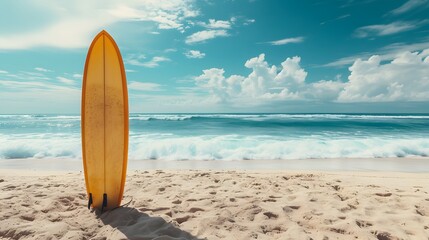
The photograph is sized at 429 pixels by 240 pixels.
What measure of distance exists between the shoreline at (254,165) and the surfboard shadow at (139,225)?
327 centimetres

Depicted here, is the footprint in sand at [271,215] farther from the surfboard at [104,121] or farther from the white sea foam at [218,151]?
the white sea foam at [218,151]

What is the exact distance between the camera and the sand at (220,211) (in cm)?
239

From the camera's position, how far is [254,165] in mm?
6586

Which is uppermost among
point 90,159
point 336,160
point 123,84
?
point 123,84

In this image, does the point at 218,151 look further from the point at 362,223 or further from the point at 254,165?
the point at 362,223

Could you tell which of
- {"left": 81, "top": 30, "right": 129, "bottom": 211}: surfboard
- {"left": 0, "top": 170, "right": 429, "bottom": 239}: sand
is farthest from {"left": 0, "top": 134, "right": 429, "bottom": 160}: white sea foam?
{"left": 81, "top": 30, "right": 129, "bottom": 211}: surfboard

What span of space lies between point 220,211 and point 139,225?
827 millimetres

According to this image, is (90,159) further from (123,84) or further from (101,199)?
(123,84)

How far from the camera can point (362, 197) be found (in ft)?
11.1

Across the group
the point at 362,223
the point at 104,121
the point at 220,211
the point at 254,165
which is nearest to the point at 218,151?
the point at 254,165

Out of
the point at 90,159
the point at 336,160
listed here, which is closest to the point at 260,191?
the point at 90,159

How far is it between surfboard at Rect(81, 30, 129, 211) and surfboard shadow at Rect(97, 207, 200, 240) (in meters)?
0.23

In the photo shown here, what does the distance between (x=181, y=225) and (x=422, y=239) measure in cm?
213

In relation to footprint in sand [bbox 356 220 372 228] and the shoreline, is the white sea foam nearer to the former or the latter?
the shoreline
